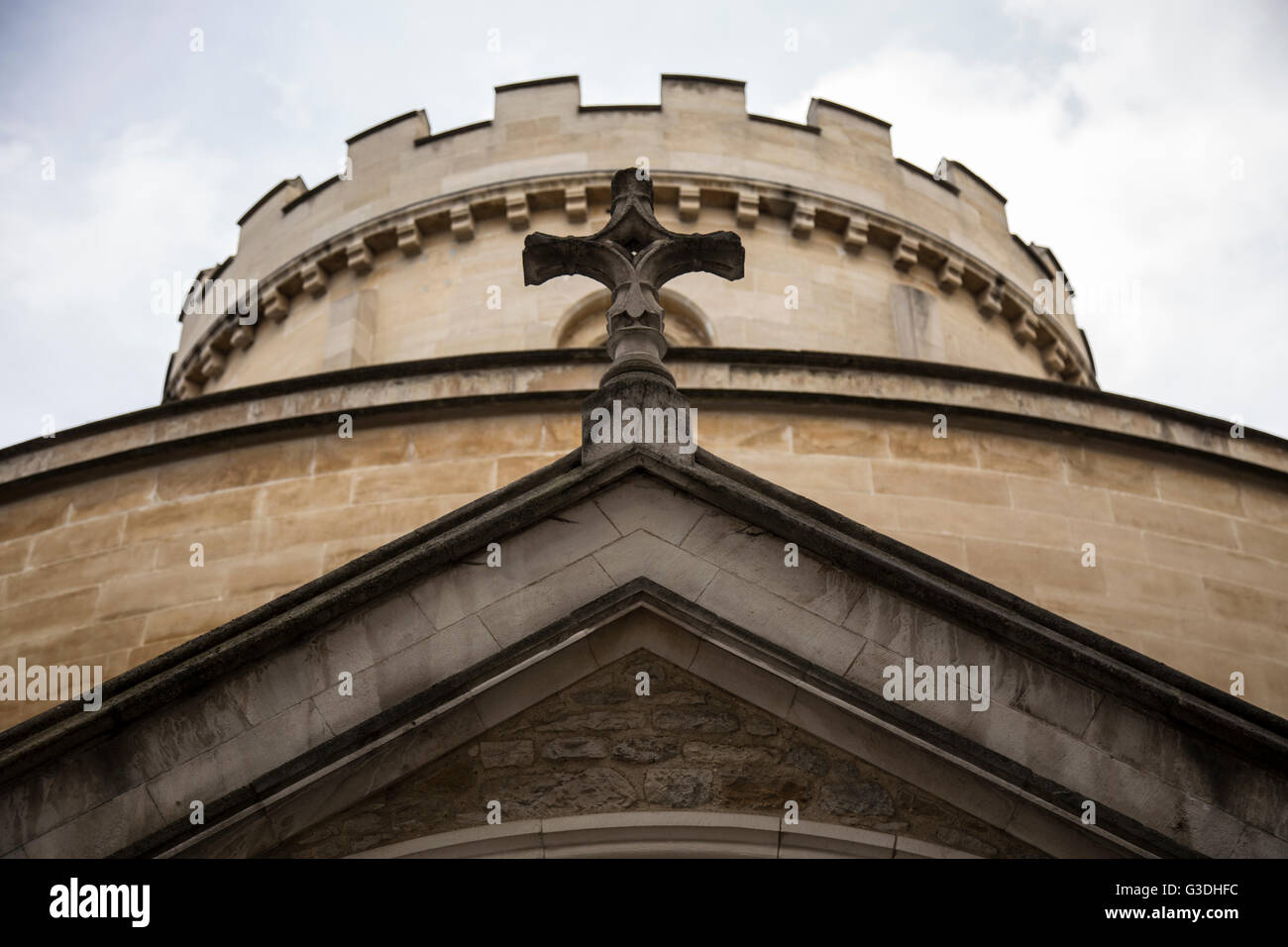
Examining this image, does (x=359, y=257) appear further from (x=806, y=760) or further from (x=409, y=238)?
(x=806, y=760)

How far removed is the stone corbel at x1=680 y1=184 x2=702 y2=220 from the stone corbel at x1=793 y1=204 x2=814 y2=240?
97 centimetres

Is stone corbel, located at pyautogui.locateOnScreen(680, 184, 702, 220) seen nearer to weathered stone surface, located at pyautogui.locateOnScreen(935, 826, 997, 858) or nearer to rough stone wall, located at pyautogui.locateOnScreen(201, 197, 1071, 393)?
rough stone wall, located at pyautogui.locateOnScreen(201, 197, 1071, 393)

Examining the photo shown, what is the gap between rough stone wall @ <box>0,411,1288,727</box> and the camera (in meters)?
7.53

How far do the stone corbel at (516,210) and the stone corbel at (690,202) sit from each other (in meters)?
1.51

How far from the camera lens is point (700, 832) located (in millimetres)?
3801

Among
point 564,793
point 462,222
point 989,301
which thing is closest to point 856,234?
point 989,301

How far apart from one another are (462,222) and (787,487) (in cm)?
645

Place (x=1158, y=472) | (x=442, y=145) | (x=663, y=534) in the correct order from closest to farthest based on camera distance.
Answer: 1. (x=663, y=534)
2. (x=1158, y=472)
3. (x=442, y=145)

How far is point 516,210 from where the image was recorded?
43.6ft

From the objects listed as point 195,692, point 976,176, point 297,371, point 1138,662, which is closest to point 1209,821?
point 1138,662

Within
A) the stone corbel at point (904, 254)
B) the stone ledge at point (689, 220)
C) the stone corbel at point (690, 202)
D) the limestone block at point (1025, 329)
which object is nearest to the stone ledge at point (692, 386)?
the stone corbel at point (690, 202)

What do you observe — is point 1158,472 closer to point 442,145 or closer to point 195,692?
point 195,692

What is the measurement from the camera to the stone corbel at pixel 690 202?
519 inches
